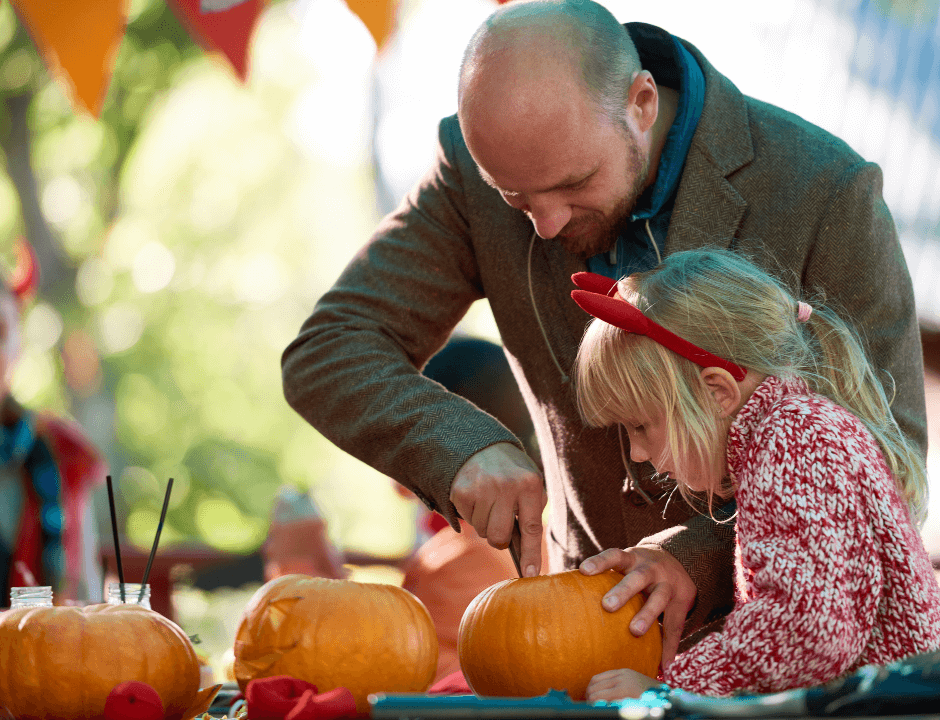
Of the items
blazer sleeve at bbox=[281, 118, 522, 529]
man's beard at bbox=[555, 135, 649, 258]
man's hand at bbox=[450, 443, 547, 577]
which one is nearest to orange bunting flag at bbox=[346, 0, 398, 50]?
blazer sleeve at bbox=[281, 118, 522, 529]

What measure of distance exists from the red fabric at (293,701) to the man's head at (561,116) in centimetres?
93

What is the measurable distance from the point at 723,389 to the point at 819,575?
36cm

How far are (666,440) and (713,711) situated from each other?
0.63m

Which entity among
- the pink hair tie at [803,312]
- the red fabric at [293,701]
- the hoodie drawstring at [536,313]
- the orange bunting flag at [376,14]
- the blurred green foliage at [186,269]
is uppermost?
the orange bunting flag at [376,14]

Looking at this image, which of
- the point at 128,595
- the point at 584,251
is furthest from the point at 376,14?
the point at 128,595

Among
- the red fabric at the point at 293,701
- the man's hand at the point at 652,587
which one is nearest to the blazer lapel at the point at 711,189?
the man's hand at the point at 652,587

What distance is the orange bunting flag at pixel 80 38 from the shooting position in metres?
3.56

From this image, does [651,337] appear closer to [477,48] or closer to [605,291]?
[605,291]

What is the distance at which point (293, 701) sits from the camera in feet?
3.51

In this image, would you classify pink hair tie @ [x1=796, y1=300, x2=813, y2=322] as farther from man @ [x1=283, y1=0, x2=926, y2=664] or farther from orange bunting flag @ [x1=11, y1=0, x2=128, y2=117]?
orange bunting flag @ [x1=11, y1=0, x2=128, y2=117]

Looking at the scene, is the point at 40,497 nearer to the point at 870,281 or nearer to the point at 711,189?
the point at 711,189

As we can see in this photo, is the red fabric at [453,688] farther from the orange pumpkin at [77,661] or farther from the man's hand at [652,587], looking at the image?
the orange pumpkin at [77,661]

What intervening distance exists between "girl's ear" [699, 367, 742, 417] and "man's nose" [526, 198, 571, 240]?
0.41 meters

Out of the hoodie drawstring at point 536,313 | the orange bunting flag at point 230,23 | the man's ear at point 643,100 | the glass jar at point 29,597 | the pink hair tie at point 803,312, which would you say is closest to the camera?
the glass jar at point 29,597
